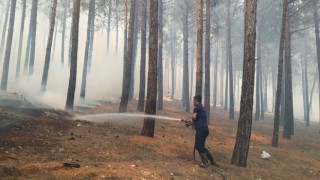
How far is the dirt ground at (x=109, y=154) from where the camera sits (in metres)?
6.83

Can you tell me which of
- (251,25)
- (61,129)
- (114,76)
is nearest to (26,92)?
(61,129)

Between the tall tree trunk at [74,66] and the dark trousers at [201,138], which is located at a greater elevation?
the tall tree trunk at [74,66]

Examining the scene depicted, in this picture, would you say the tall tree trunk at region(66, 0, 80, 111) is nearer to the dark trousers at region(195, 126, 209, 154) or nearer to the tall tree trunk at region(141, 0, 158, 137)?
the tall tree trunk at region(141, 0, 158, 137)

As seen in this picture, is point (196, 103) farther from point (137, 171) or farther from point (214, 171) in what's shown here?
point (137, 171)

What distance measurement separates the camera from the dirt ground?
22.4 feet

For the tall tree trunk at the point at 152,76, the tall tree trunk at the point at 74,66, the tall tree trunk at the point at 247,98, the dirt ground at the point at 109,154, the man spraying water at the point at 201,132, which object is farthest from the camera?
the tall tree trunk at the point at 74,66

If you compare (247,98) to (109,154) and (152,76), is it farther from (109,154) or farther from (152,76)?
(109,154)

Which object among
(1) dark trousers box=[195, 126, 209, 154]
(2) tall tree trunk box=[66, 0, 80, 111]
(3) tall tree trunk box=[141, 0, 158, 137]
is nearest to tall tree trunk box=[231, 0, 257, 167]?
(1) dark trousers box=[195, 126, 209, 154]

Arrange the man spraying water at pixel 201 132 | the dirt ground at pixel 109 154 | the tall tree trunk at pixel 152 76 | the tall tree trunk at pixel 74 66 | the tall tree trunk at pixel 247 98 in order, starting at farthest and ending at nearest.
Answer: the tall tree trunk at pixel 74 66 < the tall tree trunk at pixel 152 76 < the tall tree trunk at pixel 247 98 < the man spraying water at pixel 201 132 < the dirt ground at pixel 109 154

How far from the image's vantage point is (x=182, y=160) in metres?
9.54

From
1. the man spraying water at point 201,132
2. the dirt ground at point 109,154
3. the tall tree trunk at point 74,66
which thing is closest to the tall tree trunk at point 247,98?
the dirt ground at point 109,154

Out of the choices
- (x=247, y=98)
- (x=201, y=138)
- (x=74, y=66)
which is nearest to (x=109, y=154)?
(x=201, y=138)

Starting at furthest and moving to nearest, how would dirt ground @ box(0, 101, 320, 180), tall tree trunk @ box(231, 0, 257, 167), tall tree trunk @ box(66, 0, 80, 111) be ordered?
1. tall tree trunk @ box(66, 0, 80, 111)
2. tall tree trunk @ box(231, 0, 257, 167)
3. dirt ground @ box(0, 101, 320, 180)

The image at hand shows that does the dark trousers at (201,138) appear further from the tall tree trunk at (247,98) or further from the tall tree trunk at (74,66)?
the tall tree trunk at (74,66)
